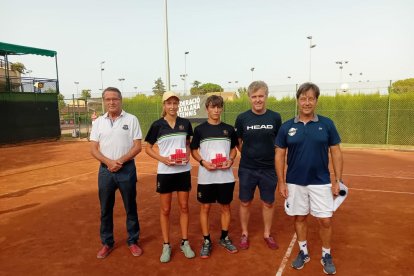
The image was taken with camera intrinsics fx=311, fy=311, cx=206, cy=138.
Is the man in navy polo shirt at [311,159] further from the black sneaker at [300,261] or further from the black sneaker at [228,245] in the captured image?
the black sneaker at [228,245]

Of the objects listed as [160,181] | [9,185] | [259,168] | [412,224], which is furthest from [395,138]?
[9,185]

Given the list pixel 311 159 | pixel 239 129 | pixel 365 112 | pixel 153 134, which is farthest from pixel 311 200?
pixel 365 112

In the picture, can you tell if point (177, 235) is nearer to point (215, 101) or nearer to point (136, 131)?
point (136, 131)

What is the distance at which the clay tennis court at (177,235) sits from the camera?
394cm

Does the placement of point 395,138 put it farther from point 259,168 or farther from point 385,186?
point 259,168

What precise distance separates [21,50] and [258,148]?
76.1ft

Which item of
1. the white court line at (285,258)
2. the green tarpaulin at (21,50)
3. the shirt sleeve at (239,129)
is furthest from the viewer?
the green tarpaulin at (21,50)

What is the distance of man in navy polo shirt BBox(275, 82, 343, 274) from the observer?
3.54 meters

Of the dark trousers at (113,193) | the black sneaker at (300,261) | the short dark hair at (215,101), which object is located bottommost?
the black sneaker at (300,261)

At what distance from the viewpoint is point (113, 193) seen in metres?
4.29

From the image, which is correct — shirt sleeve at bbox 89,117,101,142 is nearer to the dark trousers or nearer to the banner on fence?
the dark trousers

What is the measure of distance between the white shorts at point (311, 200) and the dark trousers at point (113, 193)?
2.09 metres

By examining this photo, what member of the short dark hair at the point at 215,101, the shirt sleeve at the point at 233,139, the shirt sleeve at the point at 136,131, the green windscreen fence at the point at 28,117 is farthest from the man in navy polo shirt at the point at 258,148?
the green windscreen fence at the point at 28,117

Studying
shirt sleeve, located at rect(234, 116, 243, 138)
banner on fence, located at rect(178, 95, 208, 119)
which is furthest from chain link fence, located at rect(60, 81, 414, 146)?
shirt sleeve, located at rect(234, 116, 243, 138)
